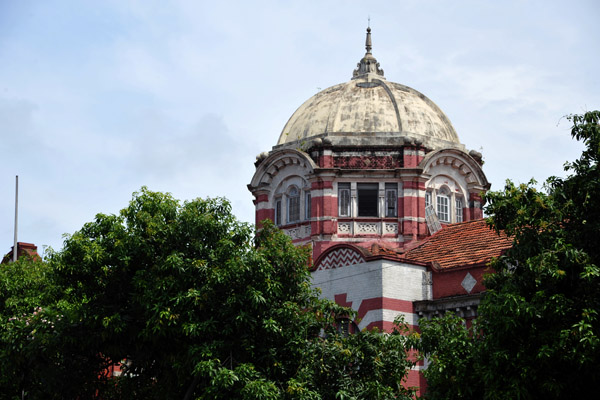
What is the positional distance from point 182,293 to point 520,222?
25.7 feet

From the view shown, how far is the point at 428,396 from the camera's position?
61.6 ft

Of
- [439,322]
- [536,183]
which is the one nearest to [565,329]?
[536,183]

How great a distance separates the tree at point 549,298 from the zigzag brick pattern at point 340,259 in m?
9.45

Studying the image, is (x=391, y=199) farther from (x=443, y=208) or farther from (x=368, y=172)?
(x=443, y=208)

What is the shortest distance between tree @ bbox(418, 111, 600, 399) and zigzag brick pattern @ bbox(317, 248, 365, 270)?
31.0 feet

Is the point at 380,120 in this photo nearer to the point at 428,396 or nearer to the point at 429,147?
the point at 429,147

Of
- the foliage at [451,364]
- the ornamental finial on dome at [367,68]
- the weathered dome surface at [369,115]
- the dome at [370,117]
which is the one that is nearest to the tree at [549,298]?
the foliage at [451,364]

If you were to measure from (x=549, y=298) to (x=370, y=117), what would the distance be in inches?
892

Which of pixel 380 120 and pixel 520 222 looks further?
pixel 380 120

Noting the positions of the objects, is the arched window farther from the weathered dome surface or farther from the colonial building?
the weathered dome surface

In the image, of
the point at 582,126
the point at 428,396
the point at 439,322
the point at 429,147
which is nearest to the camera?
the point at 582,126

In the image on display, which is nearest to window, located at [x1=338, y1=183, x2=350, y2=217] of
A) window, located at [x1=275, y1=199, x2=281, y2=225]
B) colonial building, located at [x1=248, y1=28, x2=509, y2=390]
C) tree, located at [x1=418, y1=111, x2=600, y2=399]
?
colonial building, located at [x1=248, y1=28, x2=509, y2=390]

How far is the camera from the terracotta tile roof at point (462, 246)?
87.2ft

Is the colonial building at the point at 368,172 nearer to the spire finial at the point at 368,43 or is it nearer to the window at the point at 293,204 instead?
the window at the point at 293,204
